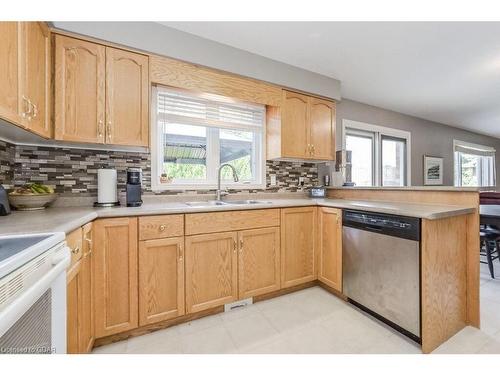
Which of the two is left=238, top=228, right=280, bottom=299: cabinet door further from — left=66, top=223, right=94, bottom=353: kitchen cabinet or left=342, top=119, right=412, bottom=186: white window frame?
left=342, top=119, right=412, bottom=186: white window frame

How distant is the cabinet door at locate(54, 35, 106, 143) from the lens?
1.59 metres

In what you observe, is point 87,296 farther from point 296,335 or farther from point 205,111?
point 205,111

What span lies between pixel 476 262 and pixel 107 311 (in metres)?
2.54

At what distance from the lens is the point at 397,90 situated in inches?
125

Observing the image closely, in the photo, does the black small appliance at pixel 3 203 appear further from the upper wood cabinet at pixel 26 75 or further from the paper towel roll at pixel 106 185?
the paper towel roll at pixel 106 185

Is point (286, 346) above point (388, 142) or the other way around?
the other way around

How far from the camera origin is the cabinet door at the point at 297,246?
213 cm

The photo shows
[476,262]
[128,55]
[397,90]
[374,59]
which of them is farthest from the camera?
[397,90]

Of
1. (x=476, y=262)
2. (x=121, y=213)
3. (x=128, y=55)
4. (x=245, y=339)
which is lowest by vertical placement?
(x=245, y=339)

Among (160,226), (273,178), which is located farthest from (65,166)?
(273,178)

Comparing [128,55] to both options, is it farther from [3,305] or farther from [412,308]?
[412,308]

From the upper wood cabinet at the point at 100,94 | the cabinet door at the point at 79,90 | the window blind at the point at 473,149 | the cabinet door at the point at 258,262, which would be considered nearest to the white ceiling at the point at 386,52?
the upper wood cabinet at the point at 100,94

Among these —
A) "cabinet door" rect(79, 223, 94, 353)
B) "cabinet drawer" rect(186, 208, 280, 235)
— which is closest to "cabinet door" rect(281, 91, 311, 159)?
"cabinet drawer" rect(186, 208, 280, 235)
